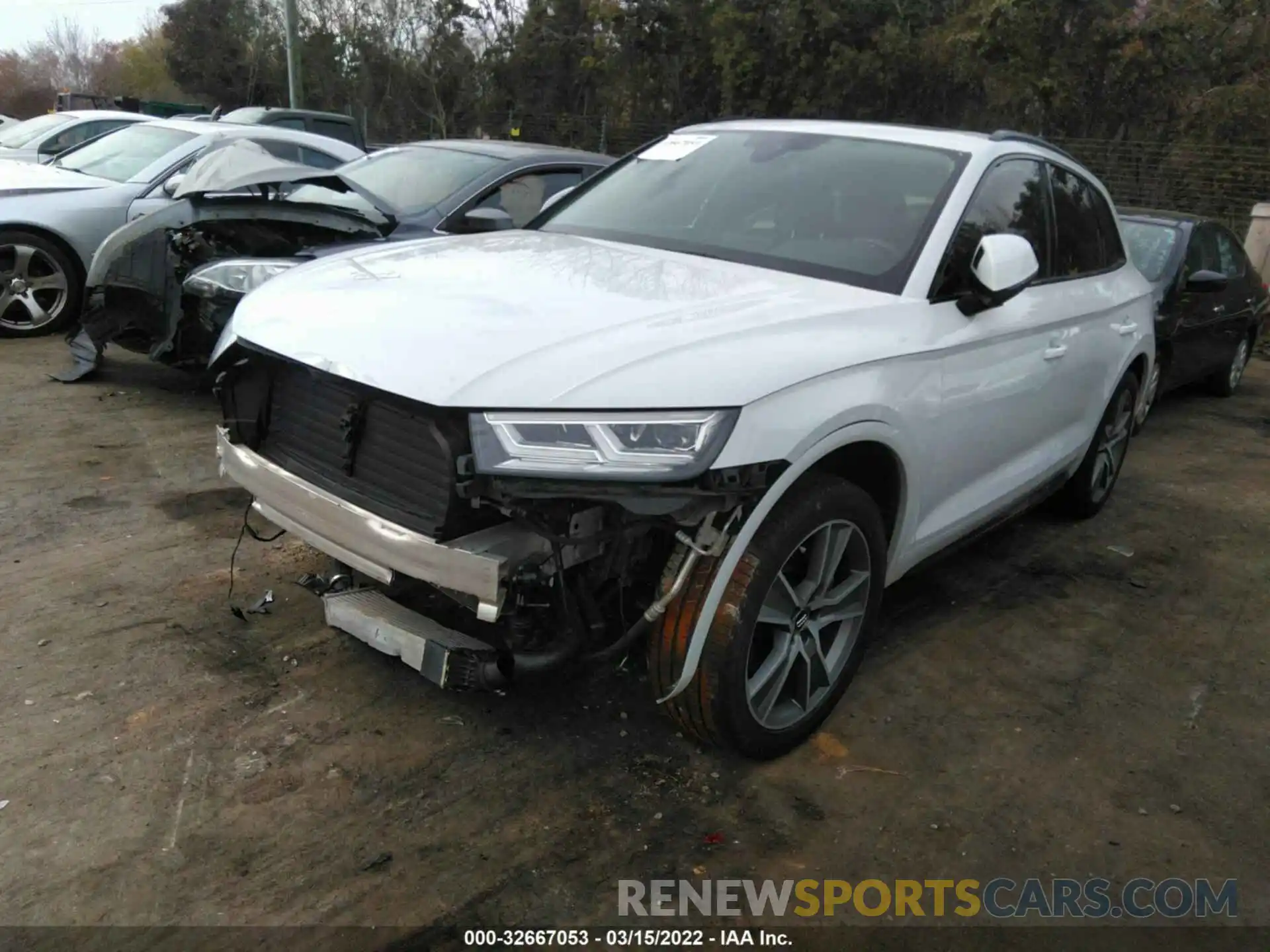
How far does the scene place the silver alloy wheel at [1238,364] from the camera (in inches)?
347

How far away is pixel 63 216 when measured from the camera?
746cm

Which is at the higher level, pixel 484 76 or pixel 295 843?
pixel 484 76

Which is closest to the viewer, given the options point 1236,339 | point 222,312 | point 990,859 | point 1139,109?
point 990,859

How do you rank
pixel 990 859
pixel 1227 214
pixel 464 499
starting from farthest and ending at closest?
1. pixel 1227 214
2. pixel 990 859
3. pixel 464 499

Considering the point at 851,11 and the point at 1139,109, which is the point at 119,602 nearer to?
the point at 1139,109

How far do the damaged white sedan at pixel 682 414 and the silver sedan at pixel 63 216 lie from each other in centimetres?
496

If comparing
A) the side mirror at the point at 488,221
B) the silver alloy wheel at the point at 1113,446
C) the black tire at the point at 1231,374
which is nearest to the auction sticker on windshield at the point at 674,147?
the side mirror at the point at 488,221

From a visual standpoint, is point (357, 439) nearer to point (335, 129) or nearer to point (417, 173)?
point (417, 173)

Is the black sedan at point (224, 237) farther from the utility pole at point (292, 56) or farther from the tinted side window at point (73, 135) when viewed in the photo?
the utility pole at point (292, 56)

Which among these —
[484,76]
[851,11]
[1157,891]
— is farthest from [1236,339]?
[484,76]

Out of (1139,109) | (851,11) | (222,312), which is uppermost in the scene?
(851,11)

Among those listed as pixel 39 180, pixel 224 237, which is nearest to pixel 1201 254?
pixel 224 237

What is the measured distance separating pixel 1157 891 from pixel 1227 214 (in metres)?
13.8

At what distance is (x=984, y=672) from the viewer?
3.80m
